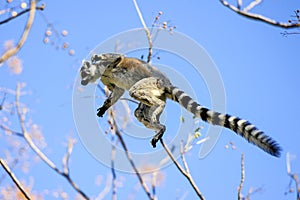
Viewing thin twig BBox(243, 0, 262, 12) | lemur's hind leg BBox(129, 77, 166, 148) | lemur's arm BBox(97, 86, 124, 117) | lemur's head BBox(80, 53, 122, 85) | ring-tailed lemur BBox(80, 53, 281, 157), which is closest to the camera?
thin twig BBox(243, 0, 262, 12)

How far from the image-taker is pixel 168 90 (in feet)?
29.2

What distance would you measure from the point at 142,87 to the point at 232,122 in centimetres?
205

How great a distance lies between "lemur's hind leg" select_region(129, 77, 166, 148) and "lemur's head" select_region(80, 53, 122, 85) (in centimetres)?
83

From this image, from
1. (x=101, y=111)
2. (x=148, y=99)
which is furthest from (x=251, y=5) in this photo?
(x=101, y=111)

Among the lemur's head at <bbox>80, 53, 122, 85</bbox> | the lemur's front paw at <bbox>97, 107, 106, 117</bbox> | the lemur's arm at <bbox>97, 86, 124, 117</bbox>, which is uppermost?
the lemur's head at <bbox>80, 53, 122, 85</bbox>

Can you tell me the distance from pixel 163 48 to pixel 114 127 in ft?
6.54

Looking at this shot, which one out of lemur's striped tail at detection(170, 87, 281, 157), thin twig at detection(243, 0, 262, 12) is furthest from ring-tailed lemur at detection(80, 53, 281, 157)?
thin twig at detection(243, 0, 262, 12)

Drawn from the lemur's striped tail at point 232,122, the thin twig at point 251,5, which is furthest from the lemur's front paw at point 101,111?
the thin twig at point 251,5

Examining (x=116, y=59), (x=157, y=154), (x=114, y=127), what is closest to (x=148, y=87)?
(x=116, y=59)

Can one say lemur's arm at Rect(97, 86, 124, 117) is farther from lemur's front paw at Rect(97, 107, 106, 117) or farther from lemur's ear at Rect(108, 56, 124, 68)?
lemur's ear at Rect(108, 56, 124, 68)

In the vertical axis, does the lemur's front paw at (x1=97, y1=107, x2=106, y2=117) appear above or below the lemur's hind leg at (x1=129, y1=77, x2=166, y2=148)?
below

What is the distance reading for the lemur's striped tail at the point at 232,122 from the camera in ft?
19.0

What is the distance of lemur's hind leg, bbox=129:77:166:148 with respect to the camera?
8344 millimetres

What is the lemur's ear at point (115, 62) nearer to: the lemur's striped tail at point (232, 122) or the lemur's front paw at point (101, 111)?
the lemur's front paw at point (101, 111)
